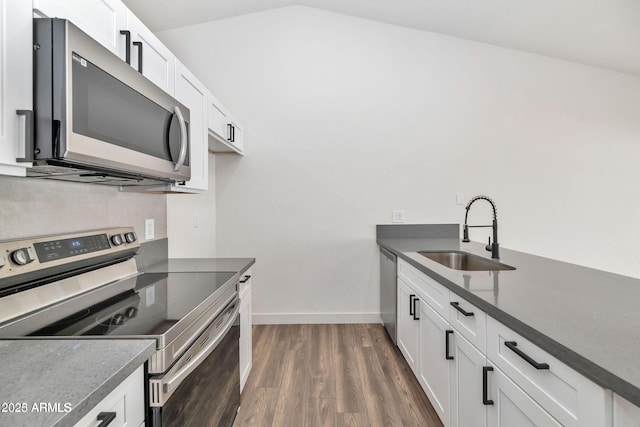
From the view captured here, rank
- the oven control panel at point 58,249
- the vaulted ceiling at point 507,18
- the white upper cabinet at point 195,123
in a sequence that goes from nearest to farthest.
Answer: the oven control panel at point 58,249 < the white upper cabinet at point 195,123 < the vaulted ceiling at point 507,18

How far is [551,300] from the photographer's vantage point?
1049 mm

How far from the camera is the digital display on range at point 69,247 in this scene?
3.55ft

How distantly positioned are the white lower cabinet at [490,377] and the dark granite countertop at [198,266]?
1.04 metres

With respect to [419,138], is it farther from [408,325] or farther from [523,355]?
[523,355]

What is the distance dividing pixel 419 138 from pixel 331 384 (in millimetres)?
2291

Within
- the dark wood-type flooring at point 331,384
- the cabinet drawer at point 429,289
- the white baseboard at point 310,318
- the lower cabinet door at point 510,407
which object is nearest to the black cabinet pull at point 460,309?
the cabinet drawer at point 429,289

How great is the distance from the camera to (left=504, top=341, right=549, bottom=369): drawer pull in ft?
2.63

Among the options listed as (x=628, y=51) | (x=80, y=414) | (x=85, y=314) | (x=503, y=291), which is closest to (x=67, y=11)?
(x=85, y=314)

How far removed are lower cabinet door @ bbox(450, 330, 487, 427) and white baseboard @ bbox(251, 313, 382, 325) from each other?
1693mm

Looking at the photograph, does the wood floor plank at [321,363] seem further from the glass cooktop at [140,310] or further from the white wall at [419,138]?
the glass cooktop at [140,310]

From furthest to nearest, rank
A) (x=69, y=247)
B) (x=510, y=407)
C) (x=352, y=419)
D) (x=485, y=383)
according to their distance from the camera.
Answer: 1. (x=352, y=419)
2. (x=69, y=247)
3. (x=485, y=383)
4. (x=510, y=407)

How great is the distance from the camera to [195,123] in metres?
1.82

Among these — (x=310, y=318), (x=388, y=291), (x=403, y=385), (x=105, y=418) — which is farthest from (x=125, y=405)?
(x=310, y=318)

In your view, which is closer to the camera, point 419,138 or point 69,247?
Answer: point 69,247
